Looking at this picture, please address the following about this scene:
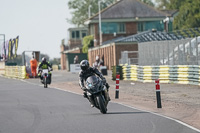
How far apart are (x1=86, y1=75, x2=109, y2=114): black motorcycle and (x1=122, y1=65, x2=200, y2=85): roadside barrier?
1221 cm

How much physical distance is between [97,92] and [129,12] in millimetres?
65189

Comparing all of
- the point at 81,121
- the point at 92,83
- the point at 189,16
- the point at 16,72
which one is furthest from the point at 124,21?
the point at 81,121

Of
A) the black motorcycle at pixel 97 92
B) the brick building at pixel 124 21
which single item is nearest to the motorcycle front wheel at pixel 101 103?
the black motorcycle at pixel 97 92

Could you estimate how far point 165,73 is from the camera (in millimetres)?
31516

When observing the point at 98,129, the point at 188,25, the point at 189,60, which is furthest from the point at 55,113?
the point at 188,25

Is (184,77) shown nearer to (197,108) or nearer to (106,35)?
(197,108)

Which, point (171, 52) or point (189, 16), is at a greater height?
point (189, 16)

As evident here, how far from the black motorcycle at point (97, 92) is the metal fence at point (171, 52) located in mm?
13044

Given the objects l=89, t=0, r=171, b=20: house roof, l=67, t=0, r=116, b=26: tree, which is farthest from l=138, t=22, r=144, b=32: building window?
l=67, t=0, r=116, b=26: tree

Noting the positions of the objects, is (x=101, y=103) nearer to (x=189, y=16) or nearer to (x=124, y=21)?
(x=124, y=21)

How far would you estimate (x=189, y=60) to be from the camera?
28.9 metres

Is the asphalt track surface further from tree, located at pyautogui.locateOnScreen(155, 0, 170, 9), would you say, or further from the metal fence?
tree, located at pyautogui.locateOnScreen(155, 0, 170, 9)

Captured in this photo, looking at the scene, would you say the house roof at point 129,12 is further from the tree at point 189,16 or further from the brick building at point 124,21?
the tree at point 189,16

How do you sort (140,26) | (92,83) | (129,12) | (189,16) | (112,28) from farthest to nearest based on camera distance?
(189,16) → (129,12) → (140,26) → (112,28) → (92,83)
